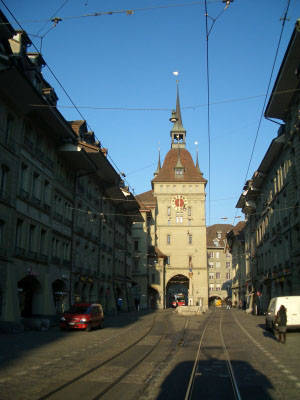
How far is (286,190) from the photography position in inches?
1323

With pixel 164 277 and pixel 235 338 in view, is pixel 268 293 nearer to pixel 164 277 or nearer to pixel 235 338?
pixel 235 338

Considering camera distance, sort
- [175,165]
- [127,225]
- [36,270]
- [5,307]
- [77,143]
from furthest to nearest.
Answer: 1. [175,165]
2. [127,225]
3. [77,143]
4. [36,270]
5. [5,307]

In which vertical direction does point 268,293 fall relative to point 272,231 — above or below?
below

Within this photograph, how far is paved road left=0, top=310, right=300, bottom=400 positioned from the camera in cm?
870

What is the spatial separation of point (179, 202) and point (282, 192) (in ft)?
157

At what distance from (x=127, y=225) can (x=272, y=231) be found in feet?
74.1

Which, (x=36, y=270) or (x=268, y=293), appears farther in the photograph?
(x=268, y=293)

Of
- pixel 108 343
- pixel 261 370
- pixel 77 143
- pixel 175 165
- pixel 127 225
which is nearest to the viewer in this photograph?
pixel 261 370

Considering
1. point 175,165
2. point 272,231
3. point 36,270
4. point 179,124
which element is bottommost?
point 36,270

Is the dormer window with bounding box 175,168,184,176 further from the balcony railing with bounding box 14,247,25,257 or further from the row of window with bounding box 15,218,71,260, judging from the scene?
the balcony railing with bounding box 14,247,25,257

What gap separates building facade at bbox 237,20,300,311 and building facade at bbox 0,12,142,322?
1358cm

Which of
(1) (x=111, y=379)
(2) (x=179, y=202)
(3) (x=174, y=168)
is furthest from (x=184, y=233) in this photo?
(1) (x=111, y=379)

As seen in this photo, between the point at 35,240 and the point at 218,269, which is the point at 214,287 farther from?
the point at 35,240

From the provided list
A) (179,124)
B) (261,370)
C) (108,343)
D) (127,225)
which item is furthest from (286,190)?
(179,124)
